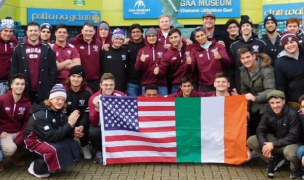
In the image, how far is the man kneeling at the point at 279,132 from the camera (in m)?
6.08

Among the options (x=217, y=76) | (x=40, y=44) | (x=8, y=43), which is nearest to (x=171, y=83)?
(x=217, y=76)

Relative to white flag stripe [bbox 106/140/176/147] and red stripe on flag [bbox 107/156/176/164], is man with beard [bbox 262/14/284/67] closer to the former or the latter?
white flag stripe [bbox 106/140/176/147]

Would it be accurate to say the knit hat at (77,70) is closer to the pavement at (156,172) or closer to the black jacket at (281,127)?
the pavement at (156,172)

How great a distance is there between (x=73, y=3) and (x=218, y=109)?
1566 centimetres

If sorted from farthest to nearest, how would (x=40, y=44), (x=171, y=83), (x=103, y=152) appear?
(x=171, y=83) → (x=40, y=44) → (x=103, y=152)

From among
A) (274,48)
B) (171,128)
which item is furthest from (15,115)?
(274,48)

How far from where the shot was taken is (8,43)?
7695 millimetres

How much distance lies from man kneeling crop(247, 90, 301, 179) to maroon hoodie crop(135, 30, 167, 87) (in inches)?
91.9

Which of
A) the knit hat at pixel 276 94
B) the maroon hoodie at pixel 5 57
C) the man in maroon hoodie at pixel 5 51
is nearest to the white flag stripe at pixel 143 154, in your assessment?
the knit hat at pixel 276 94

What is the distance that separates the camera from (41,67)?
724 cm

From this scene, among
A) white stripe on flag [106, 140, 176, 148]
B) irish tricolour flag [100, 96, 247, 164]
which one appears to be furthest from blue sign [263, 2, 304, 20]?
white stripe on flag [106, 140, 176, 148]

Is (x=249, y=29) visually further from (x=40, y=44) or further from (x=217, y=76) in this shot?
(x=40, y=44)

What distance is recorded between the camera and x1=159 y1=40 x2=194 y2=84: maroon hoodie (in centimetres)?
779

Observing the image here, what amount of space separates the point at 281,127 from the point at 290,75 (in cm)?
90
